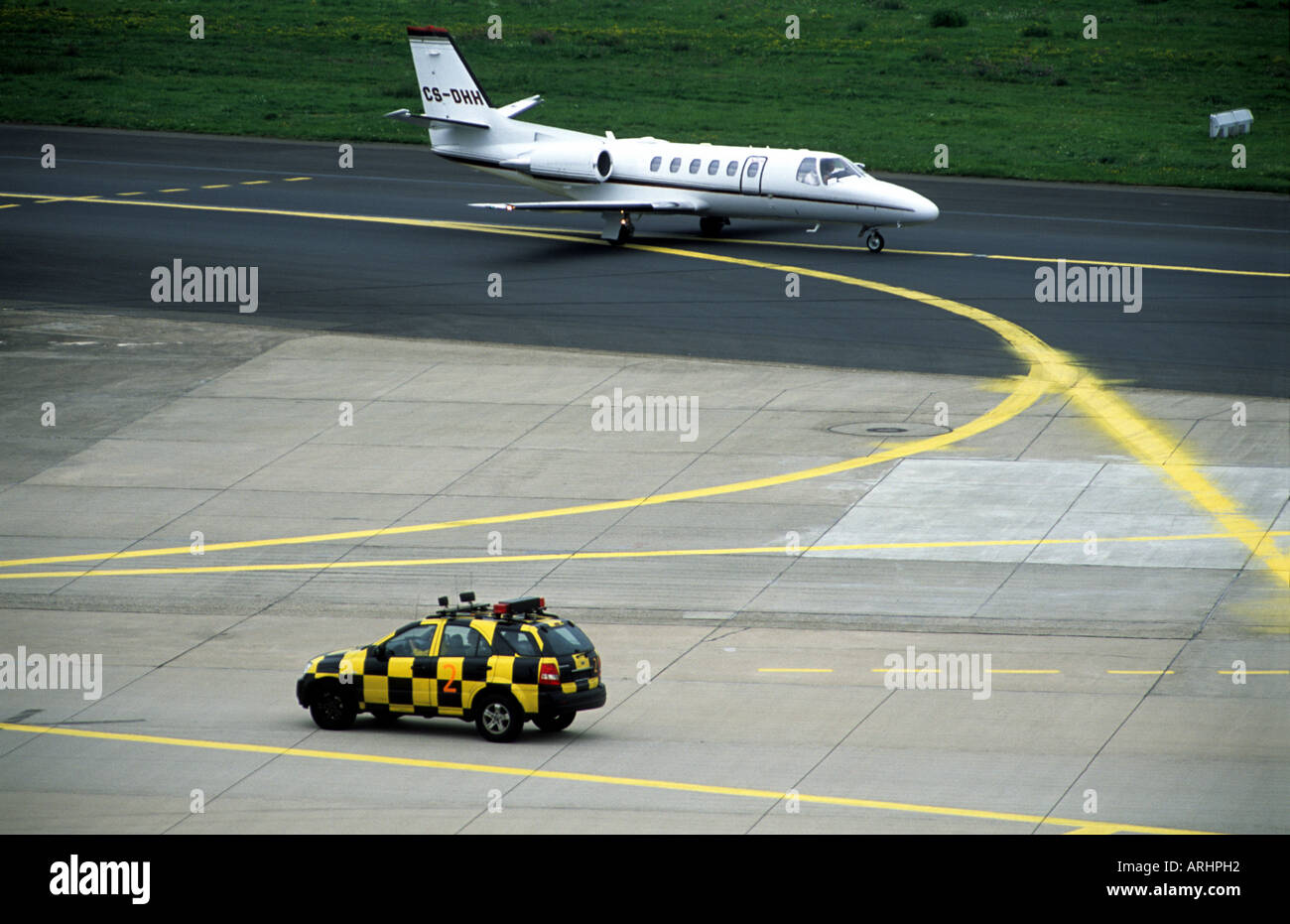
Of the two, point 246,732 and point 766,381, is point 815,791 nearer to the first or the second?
point 246,732

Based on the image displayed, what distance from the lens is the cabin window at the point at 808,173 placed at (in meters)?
51.4

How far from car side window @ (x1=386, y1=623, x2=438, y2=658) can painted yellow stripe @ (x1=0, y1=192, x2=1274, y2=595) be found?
10324 mm

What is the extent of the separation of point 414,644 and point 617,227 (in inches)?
1296

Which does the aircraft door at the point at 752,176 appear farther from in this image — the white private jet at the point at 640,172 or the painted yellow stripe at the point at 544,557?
the painted yellow stripe at the point at 544,557

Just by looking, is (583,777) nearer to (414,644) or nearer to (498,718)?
(498,718)

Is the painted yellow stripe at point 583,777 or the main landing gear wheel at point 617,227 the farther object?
the main landing gear wheel at point 617,227

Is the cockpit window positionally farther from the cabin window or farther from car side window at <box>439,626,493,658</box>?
car side window at <box>439,626,493,658</box>

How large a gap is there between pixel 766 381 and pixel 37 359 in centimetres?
1750

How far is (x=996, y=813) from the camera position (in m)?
18.8

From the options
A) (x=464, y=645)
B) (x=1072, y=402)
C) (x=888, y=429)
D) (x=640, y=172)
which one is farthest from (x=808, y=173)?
(x=464, y=645)
